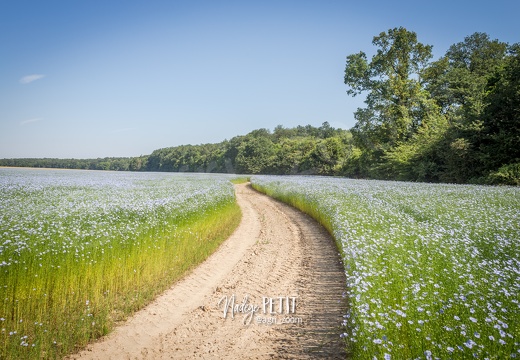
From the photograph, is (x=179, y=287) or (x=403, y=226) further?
(x=403, y=226)

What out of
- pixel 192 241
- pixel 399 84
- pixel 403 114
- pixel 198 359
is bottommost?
pixel 198 359

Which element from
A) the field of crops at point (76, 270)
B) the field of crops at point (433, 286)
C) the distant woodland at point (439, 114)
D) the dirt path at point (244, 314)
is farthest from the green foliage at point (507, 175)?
the field of crops at point (76, 270)

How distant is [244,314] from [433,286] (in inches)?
149

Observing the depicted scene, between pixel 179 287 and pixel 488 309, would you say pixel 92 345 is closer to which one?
pixel 179 287

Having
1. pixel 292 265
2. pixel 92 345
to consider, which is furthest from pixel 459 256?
pixel 92 345

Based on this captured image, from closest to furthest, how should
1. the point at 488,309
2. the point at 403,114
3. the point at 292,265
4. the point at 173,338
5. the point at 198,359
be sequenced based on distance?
the point at 488,309, the point at 198,359, the point at 173,338, the point at 292,265, the point at 403,114

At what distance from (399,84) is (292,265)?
1625 inches

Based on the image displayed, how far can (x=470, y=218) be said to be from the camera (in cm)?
977

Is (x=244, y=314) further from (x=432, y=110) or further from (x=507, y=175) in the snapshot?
(x=432, y=110)

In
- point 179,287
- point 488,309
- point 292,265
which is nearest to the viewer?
point 488,309

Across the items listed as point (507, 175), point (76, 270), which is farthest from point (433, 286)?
point (507, 175)

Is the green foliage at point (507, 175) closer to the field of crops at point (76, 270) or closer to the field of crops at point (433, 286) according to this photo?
the field of crops at point (433, 286)

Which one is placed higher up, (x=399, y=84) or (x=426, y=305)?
(x=399, y=84)

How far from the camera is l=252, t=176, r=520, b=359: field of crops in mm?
3434
